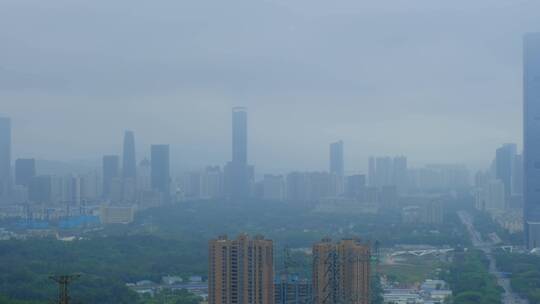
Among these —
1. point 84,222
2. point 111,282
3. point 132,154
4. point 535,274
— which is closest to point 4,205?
point 84,222

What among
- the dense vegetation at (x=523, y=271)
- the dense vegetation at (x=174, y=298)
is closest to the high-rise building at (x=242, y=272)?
the dense vegetation at (x=174, y=298)

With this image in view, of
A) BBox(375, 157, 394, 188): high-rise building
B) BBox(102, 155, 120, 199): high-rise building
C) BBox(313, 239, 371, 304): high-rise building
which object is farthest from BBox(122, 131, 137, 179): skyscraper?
BBox(313, 239, 371, 304): high-rise building

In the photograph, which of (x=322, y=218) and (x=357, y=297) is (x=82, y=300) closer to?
(x=357, y=297)

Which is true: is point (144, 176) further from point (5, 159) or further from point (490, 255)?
point (490, 255)

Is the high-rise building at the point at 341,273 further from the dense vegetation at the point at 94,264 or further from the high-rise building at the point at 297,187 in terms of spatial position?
the high-rise building at the point at 297,187

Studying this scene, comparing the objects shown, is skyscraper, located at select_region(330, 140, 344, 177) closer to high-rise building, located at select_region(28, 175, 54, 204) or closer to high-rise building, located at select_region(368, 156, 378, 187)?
high-rise building, located at select_region(368, 156, 378, 187)

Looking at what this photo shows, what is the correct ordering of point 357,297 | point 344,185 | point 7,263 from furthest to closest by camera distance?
1. point 344,185
2. point 7,263
3. point 357,297

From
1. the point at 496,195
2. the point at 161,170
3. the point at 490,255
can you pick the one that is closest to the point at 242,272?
the point at 490,255
